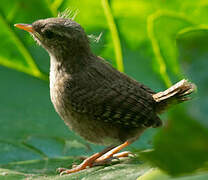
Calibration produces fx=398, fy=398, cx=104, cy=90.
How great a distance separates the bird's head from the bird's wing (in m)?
0.31

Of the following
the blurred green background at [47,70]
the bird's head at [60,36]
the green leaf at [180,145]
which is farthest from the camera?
the bird's head at [60,36]

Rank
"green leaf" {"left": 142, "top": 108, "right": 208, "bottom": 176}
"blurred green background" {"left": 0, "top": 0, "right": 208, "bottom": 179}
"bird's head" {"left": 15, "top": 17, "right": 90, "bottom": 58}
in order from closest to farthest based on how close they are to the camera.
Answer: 1. "green leaf" {"left": 142, "top": 108, "right": 208, "bottom": 176}
2. "blurred green background" {"left": 0, "top": 0, "right": 208, "bottom": 179}
3. "bird's head" {"left": 15, "top": 17, "right": 90, "bottom": 58}

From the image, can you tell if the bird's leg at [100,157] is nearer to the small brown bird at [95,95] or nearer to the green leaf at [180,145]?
the small brown bird at [95,95]

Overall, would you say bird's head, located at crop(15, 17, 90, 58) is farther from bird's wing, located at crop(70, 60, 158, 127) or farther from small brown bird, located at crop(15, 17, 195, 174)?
bird's wing, located at crop(70, 60, 158, 127)

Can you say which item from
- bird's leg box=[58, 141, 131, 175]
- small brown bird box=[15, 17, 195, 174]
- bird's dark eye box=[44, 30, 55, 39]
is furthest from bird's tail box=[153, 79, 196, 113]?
bird's dark eye box=[44, 30, 55, 39]

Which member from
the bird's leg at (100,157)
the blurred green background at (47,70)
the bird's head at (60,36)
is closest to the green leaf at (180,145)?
the blurred green background at (47,70)

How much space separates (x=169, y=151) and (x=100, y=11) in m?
2.18

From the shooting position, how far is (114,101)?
250 cm

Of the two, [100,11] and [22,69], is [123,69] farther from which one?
[22,69]

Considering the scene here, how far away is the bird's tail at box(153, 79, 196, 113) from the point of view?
2362 millimetres

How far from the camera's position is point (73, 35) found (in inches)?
111

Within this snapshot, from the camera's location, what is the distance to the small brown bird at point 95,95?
2471 millimetres

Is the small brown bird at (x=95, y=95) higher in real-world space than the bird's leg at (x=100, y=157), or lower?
higher

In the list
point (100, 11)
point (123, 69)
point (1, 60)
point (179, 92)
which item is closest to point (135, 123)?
point (179, 92)
